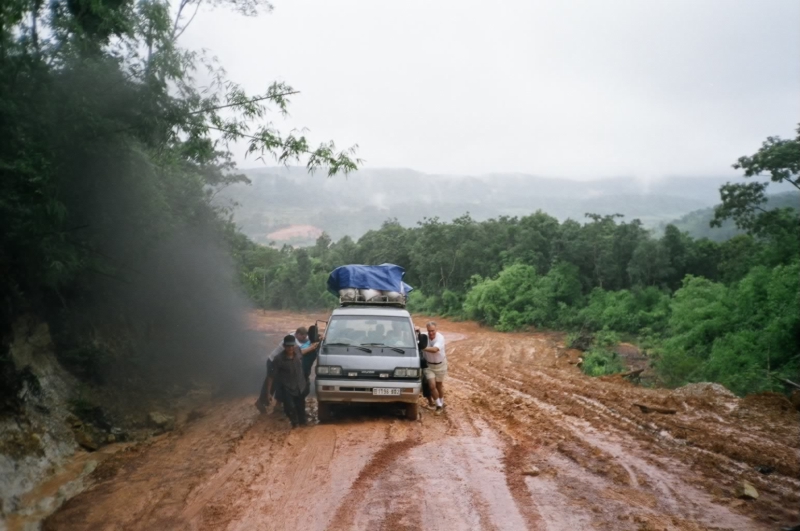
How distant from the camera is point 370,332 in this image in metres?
10.4

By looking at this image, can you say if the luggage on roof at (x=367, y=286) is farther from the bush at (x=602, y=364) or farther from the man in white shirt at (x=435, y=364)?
the bush at (x=602, y=364)

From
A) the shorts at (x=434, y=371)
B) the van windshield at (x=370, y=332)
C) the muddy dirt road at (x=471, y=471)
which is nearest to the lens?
the muddy dirt road at (x=471, y=471)

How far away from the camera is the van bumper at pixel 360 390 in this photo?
961 cm

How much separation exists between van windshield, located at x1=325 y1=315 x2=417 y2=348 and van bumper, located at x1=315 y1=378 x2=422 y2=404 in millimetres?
732

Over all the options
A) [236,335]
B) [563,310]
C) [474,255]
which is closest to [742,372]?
[236,335]

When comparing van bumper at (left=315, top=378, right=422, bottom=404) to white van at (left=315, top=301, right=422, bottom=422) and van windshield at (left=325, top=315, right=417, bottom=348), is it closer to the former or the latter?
white van at (left=315, top=301, right=422, bottom=422)

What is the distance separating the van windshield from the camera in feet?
33.7

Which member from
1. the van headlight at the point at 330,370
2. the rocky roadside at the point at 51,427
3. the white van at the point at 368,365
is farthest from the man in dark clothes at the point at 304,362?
the rocky roadside at the point at 51,427

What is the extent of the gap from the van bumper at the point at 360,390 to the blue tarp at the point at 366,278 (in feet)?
8.75

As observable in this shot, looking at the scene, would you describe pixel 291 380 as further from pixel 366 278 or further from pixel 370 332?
pixel 366 278

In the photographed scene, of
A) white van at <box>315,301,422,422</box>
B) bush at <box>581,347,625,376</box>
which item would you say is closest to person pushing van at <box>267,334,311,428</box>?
white van at <box>315,301,422,422</box>

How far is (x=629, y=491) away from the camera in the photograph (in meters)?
6.35

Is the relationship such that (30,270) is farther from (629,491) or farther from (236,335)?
(236,335)

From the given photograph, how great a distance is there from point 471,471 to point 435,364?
3866 millimetres
